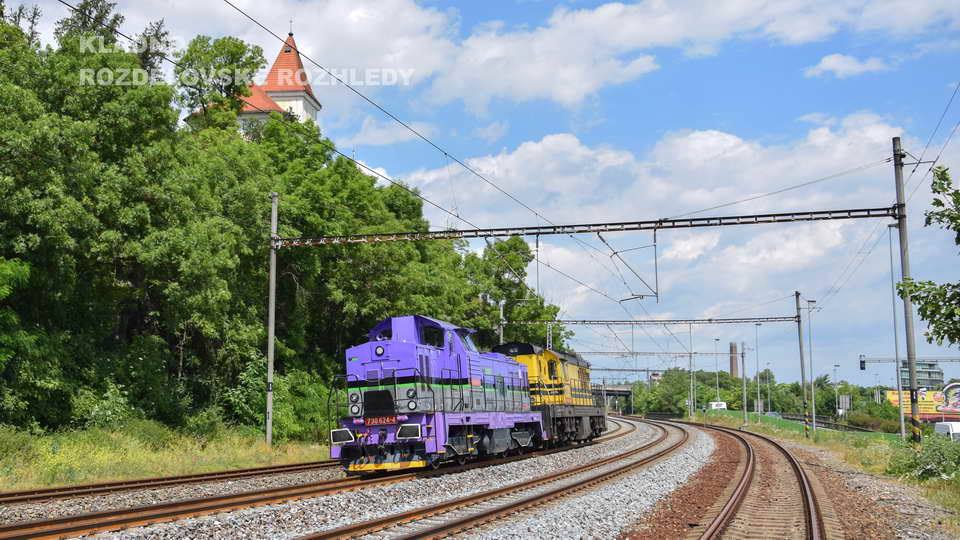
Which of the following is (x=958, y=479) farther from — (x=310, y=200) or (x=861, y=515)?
(x=310, y=200)

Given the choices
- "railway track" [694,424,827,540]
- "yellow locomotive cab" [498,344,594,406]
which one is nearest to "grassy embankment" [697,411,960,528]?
"railway track" [694,424,827,540]

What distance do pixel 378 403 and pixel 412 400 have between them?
0.99 meters

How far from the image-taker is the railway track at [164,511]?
1071cm

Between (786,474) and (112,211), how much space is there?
68.9ft

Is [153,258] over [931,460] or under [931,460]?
over

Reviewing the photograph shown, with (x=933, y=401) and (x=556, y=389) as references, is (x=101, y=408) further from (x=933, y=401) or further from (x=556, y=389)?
(x=933, y=401)

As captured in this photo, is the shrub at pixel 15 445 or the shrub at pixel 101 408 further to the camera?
the shrub at pixel 101 408

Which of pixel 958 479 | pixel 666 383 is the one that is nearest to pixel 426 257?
pixel 958 479

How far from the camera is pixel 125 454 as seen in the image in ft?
68.1

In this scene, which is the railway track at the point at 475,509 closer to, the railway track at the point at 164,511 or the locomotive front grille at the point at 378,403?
the railway track at the point at 164,511

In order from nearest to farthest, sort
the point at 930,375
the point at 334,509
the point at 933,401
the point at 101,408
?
1. the point at 334,509
2. the point at 101,408
3. the point at 930,375
4. the point at 933,401

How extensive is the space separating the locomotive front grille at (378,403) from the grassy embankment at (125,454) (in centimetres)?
478

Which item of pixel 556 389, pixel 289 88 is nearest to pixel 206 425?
pixel 556 389

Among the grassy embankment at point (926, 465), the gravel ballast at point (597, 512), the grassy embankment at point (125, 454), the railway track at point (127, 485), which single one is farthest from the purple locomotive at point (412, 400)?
the grassy embankment at point (926, 465)
